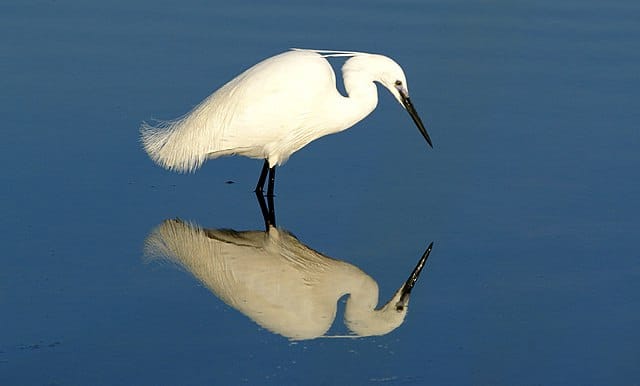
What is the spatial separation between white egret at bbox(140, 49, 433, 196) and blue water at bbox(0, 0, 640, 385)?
160mm

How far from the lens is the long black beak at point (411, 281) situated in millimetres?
4992

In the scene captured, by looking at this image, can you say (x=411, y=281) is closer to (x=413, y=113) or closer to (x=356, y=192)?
(x=356, y=192)

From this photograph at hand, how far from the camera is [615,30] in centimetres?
829

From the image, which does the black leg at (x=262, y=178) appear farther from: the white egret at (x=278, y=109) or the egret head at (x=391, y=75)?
the egret head at (x=391, y=75)

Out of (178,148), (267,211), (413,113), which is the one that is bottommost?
(267,211)

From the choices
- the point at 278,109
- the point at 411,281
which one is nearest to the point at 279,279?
the point at 411,281

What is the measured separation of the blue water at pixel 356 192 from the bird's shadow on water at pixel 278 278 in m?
0.07

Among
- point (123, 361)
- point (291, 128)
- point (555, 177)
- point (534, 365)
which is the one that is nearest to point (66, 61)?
point (291, 128)

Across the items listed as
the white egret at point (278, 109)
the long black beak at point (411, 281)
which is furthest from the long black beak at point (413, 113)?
the long black beak at point (411, 281)

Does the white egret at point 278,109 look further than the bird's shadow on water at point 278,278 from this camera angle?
Yes

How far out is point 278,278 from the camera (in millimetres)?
5227

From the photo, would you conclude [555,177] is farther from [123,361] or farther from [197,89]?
[123,361]

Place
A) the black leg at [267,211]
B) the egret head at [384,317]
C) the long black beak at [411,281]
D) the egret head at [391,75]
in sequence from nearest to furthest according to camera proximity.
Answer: the egret head at [384,317], the long black beak at [411,281], the black leg at [267,211], the egret head at [391,75]

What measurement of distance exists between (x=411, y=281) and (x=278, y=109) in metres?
1.43
